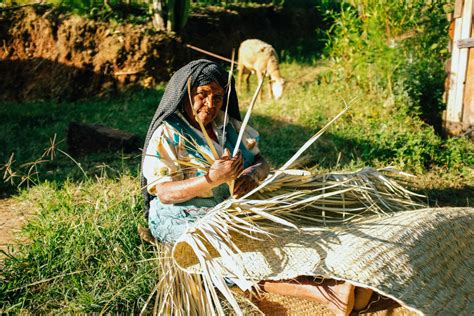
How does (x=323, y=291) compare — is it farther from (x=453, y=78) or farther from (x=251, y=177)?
(x=453, y=78)

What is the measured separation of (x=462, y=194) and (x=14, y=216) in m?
3.77

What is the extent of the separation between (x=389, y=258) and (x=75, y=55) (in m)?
8.05

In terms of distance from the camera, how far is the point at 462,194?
15.2 feet

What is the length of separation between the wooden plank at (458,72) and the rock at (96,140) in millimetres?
3609

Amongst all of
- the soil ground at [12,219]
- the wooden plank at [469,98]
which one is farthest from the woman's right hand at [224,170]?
the wooden plank at [469,98]

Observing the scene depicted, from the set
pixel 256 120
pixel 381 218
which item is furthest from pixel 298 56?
pixel 381 218

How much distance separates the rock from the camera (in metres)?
5.83

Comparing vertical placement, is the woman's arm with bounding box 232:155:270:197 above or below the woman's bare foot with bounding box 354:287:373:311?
above

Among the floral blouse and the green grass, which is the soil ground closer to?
the green grass

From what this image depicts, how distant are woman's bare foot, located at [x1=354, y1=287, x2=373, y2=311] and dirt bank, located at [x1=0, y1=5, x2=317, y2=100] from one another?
288 inches

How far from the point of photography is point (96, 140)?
5875 millimetres

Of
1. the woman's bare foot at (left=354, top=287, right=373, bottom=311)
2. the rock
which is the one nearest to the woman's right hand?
the woman's bare foot at (left=354, top=287, right=373, bottom=311)

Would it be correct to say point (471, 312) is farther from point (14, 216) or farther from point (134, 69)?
point (134, 69)

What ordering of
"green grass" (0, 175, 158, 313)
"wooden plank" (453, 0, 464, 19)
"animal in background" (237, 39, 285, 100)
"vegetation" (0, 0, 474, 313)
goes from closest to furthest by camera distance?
"green grass" (0, 175, 158, 313) < "vegetation" (0, 0, 474, 313) < "wooden plank" (453, 0, 464, 19) < "animal in background" (237, 39, 285, 100)
